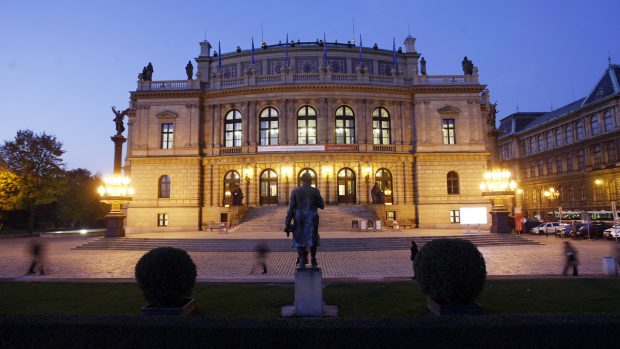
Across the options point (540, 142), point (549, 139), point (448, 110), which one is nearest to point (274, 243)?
point (448, 110)

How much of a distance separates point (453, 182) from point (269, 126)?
64.9 feet

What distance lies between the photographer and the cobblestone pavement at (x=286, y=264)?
1580 centimetres

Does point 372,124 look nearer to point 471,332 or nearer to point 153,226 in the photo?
point 153,226

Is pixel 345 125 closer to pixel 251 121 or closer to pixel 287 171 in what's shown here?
pixel 287 171

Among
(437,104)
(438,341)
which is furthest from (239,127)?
(438,341)

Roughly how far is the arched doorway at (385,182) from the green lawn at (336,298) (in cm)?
2858

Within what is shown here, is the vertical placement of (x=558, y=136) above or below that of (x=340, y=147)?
above

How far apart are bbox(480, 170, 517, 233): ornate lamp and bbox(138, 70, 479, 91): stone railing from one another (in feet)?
48.1

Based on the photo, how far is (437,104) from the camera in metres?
42.3

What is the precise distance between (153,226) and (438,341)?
130 feet

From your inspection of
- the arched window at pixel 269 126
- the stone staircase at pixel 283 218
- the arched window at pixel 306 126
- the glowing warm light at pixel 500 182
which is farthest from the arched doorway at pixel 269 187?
the glowing warm light at pixel 500 182

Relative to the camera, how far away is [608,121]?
187 ft

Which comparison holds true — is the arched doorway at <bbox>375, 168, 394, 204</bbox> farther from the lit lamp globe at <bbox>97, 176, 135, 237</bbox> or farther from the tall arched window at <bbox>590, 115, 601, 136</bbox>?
the tall arched window at <bbox>590, 115, 601, 136</bbox>

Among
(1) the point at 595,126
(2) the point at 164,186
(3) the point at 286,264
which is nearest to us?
(3) the point at 286,264
